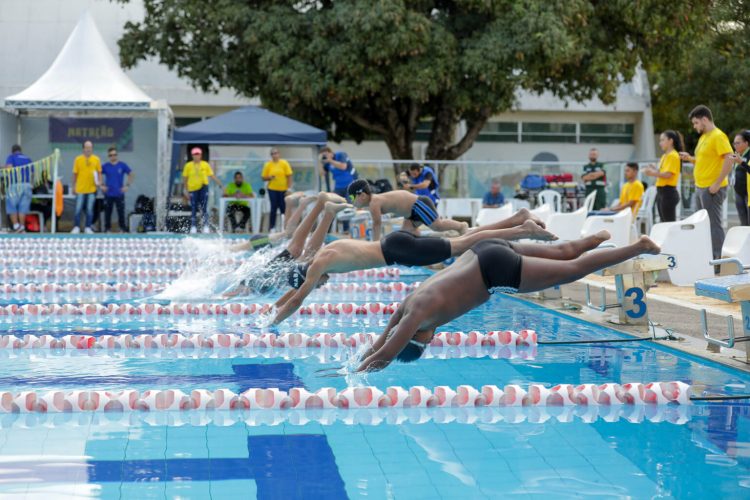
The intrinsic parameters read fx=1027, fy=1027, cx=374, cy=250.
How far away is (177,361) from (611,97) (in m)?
19.0

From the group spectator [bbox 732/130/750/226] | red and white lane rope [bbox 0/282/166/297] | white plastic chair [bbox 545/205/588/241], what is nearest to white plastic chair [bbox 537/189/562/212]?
white plastic chair [bbox 545/205/588/241]

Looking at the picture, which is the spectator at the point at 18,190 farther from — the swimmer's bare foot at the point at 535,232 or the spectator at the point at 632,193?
the swimmer's bare foot at the point at 535,232

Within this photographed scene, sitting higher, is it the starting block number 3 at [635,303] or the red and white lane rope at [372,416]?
the starting block number 3 at [635,303]

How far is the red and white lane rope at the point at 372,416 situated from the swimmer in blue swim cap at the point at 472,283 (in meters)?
0.34

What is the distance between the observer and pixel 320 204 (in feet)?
31.5

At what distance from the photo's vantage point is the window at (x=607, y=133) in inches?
1531

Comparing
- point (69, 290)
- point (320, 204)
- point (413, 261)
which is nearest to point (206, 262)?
point (69, 290)

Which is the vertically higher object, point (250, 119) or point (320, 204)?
point (250, 119)

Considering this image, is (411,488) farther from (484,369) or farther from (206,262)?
(206,262)

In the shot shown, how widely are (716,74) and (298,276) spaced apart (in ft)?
89.8

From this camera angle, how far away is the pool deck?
6729 mm

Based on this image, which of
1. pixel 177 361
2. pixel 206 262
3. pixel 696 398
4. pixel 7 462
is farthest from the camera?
pixel 206 262

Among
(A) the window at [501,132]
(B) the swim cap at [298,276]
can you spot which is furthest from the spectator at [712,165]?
(A) the window at [501,132]

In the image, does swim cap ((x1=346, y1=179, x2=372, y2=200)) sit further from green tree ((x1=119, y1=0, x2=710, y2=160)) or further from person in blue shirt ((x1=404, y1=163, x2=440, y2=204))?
green tree ((x1=119, y1=0, x2=710, y2=160))
